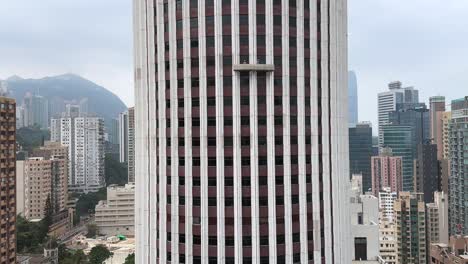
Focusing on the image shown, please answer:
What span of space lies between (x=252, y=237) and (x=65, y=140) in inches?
6684

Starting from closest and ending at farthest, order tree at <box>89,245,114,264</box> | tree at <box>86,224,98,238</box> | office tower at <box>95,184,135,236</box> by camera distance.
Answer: tree at <box>89,245,114,264</box>, tree at <box>86,224,98,238</box>, office tower at <box>95,184,135,236</box>

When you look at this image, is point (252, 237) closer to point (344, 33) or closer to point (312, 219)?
point (312, 219)

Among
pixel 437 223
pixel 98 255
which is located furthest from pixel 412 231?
pixel 98 255

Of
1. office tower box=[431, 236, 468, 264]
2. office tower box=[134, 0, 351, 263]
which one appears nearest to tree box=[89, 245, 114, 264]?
office tower box=[134, 0, 351, 263]

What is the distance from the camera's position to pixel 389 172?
6836 inches

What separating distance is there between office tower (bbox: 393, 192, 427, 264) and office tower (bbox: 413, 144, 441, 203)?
4814cm

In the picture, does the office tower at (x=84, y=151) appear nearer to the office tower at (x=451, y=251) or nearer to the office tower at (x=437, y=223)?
the office tower at (x=437, y=223)

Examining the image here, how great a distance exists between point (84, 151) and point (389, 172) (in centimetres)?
12805

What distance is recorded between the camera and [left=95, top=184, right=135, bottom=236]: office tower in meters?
131

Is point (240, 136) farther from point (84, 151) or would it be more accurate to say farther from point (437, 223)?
point (84, 151)

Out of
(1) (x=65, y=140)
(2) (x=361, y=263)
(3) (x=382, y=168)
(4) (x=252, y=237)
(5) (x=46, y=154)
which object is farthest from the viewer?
(1) (x=65, y=140)

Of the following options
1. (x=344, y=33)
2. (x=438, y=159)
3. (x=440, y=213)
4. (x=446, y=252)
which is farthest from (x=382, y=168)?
(x=344, y=33)

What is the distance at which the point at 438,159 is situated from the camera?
5920 inches

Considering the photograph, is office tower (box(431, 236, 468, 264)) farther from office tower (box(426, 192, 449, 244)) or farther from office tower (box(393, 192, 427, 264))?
office tower (box(426, 192, 449, 244))
